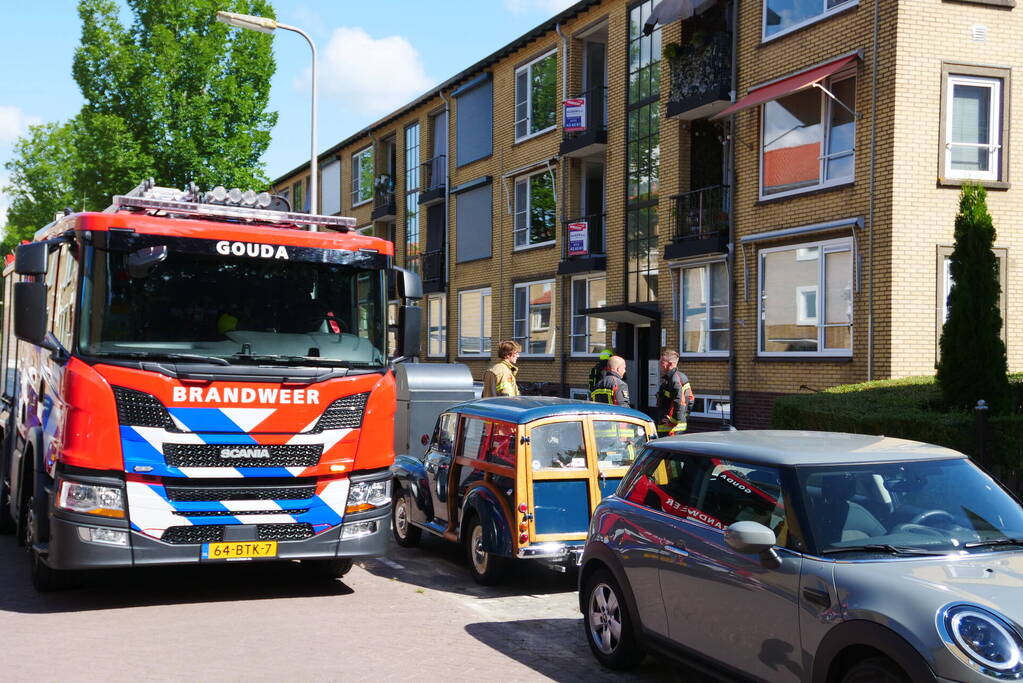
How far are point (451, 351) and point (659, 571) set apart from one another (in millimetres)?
Answer: 26960

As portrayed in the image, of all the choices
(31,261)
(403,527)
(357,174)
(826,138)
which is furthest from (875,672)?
(357,174)

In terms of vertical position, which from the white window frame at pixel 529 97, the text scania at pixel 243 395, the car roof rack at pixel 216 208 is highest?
the white window frame at pixel 529 97

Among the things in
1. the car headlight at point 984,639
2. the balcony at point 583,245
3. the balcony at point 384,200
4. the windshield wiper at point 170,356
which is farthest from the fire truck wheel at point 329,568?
the balcony at point 384,200

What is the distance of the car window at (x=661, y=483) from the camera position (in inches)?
227

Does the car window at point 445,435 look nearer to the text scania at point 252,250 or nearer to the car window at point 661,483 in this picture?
the text scania at point 252,250

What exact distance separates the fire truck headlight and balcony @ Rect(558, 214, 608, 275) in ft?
58.6

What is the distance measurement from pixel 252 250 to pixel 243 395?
1.24 metres

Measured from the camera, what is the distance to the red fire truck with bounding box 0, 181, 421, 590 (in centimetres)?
721

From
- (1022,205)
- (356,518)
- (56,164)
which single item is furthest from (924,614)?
(56,164)

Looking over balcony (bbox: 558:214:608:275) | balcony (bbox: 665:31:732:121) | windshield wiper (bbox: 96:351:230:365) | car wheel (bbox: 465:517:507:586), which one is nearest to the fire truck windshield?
windshield wiper (bbox: 96:351:230:365)

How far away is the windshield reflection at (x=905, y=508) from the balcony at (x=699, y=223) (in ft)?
47.8

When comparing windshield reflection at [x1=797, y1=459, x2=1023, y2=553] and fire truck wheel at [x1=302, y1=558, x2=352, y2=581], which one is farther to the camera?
fire truck wheel at [x1=302, y1=558, x2=352, y2=581]

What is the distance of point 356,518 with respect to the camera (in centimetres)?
799

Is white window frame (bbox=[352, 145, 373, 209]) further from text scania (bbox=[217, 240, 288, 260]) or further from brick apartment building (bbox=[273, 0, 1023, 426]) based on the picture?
text scania (bbox=[217, 240, 288, 260])
